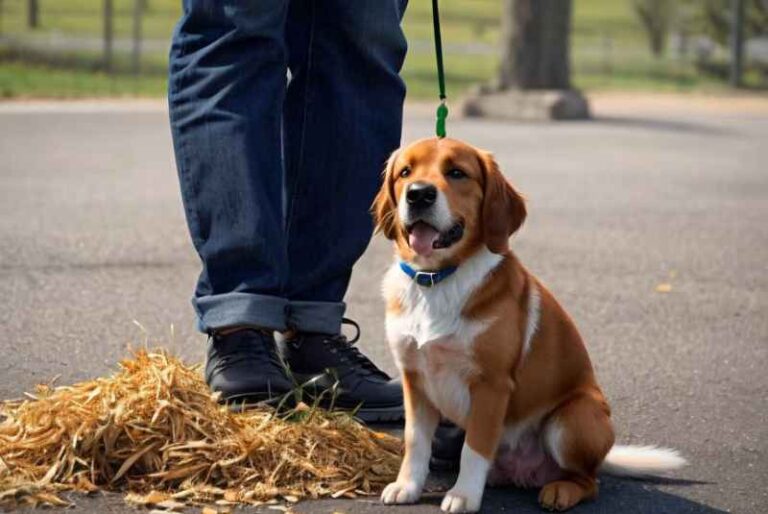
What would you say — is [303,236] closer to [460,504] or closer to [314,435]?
[314,435]

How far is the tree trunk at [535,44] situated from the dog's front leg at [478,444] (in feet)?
43.3

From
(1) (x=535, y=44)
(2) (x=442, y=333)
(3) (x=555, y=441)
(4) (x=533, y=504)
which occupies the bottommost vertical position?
(1) (x=535, y=44)

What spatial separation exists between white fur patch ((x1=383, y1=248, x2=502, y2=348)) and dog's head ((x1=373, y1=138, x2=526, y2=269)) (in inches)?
1.5

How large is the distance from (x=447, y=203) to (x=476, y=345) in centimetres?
31

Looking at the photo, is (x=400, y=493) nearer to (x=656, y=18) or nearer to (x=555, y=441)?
(x=555, y=441)

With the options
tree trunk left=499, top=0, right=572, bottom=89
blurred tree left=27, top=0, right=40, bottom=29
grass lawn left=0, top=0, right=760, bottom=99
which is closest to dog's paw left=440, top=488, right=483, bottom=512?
tree trunk left=499, top=0, right=572, bottom=89

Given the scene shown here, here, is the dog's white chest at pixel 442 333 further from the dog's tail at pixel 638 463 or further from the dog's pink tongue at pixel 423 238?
the dog's tail at pixel 638 463

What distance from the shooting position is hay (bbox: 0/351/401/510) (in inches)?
136

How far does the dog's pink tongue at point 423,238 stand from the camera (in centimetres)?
347

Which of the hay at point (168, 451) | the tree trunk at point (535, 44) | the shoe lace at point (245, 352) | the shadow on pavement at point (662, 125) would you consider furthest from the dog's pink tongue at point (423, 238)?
the tree trunk at point (535, 44)

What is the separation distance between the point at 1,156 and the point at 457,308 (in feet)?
26.2

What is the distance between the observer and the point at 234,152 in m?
3.93

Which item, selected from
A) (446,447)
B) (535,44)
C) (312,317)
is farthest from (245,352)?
(535,44)

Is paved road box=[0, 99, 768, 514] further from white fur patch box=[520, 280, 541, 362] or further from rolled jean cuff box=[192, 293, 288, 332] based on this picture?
rolled jean cuff box=[192, 293, 288, 332]
